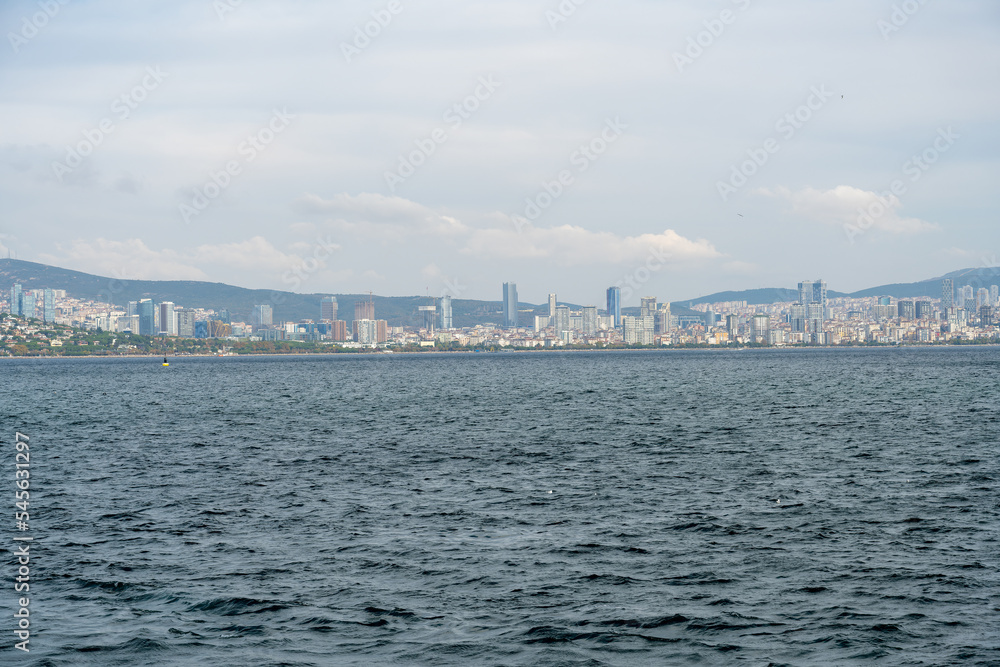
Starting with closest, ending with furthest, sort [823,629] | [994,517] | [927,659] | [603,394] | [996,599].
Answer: [927,659] < [823,629] < [996,599] < [994,517] < [603,394]

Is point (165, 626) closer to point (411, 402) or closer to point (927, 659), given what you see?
point (927, 659)

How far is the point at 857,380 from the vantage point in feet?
414

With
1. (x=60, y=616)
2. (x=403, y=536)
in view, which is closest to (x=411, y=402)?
(x=403, y=536)

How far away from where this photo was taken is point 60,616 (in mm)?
18469

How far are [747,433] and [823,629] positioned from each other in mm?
37712

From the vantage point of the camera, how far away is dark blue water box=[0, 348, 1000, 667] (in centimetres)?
1689

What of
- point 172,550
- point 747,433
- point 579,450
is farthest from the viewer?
point 747,433

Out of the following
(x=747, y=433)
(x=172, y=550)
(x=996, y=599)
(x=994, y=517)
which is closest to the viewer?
(x=996, y=599)

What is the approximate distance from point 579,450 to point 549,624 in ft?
94.1

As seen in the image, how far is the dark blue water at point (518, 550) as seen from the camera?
1689cm

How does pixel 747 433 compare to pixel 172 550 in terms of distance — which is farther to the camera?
pixel 747 433

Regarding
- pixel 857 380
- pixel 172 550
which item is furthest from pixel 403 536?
pixel 857 380

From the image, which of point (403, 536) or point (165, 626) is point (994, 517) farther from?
point (165, 626)

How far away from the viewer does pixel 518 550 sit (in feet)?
77.6
